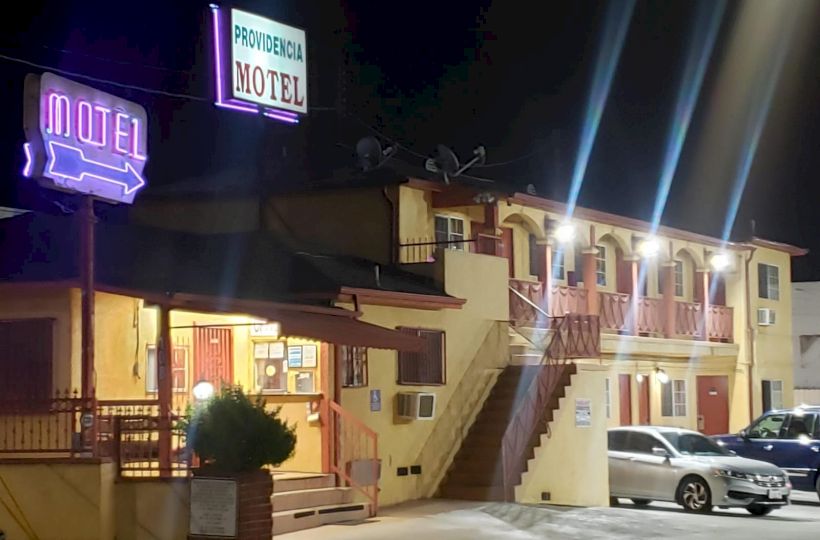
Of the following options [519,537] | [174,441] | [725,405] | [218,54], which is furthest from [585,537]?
[725,405]

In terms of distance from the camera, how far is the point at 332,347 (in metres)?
18.7

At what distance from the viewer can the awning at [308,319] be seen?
15.7 meters

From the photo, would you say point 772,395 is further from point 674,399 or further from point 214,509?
point 214,509

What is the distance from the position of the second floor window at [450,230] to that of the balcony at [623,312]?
1610mm

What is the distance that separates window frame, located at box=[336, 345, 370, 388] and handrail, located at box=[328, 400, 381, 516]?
2.09 feet

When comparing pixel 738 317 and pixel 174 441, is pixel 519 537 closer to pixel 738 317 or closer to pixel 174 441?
pixel 174 441

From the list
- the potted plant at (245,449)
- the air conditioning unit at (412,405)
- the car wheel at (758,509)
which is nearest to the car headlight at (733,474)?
the car wheel at (758,509)

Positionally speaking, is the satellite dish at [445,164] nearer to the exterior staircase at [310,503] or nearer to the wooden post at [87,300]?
the exterior staircase at [310,503]

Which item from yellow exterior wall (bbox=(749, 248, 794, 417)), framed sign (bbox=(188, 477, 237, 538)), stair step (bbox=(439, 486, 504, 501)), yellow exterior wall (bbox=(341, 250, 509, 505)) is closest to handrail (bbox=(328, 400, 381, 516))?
yellow exterior wall (bbox=(341, 250, 509, 505))

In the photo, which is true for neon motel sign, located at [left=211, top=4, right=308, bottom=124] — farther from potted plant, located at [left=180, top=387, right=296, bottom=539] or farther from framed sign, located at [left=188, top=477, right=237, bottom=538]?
framed sign, located at [left=188, top=477, right=237, bottom=538]

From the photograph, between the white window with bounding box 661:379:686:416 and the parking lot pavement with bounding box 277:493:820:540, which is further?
the white window with bounding box 661:379:686:416

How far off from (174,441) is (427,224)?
868 cm

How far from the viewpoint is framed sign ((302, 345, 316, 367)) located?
19.0 meters

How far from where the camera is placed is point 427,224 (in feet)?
75.9
